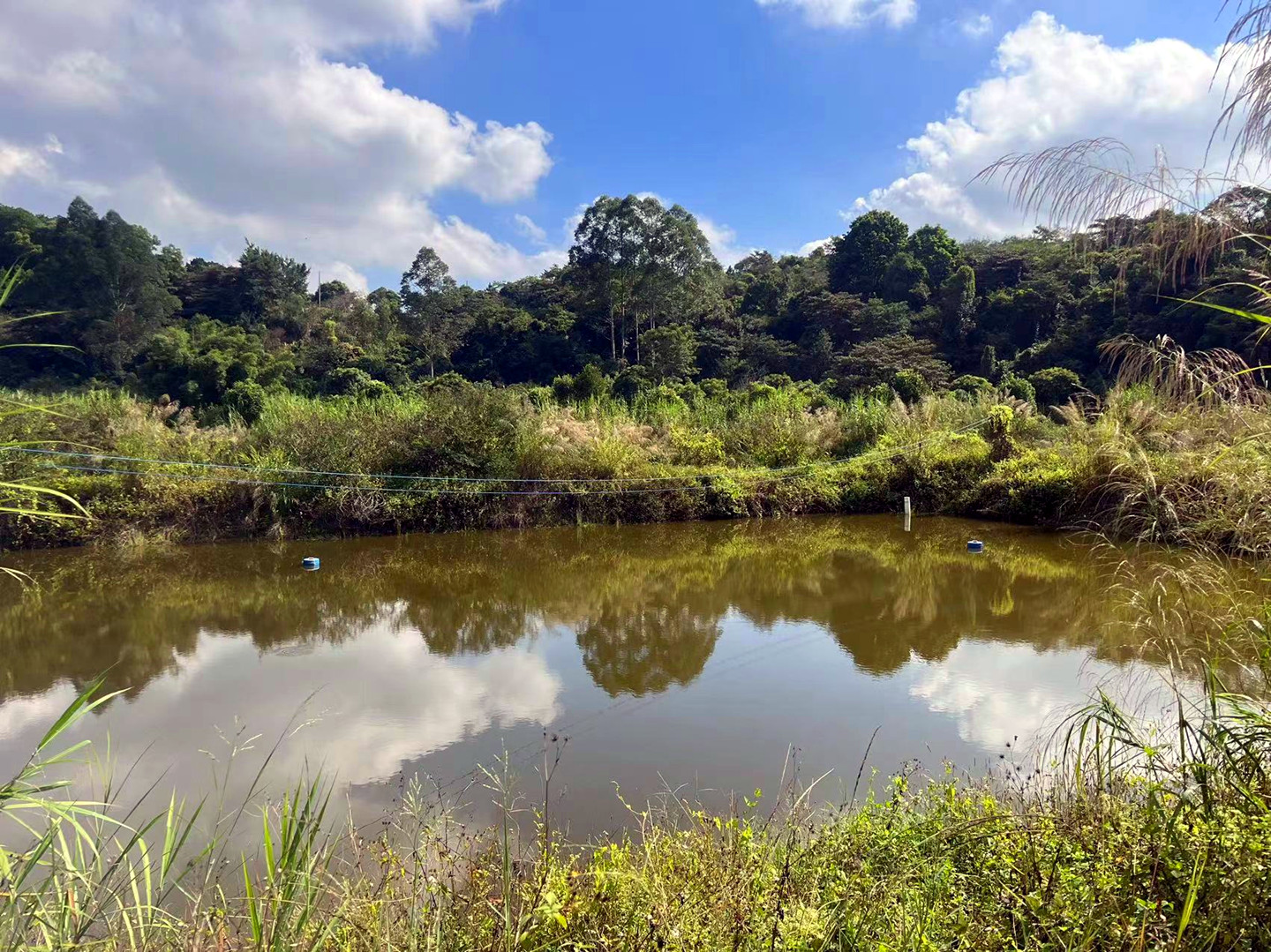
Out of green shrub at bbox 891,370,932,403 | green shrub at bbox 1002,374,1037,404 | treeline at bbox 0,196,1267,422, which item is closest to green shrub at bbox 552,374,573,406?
treeline at bbox 0,196,1267,422

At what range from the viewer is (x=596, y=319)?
29.0 metres

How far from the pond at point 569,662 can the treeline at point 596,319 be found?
1154 cm

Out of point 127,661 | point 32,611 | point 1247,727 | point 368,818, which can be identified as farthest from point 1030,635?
point 32,611

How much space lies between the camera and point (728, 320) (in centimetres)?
2806

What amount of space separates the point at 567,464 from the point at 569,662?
6.62 m

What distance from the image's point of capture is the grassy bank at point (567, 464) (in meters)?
10.0

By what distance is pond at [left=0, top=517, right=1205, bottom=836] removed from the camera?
156 inches

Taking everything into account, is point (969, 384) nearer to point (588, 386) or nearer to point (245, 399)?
point (588, 386)

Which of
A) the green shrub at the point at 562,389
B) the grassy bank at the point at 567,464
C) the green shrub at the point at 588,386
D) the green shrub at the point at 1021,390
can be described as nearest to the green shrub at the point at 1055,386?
the green shrub at the point at 1021,390

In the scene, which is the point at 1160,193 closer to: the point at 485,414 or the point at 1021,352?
the point at 485,414

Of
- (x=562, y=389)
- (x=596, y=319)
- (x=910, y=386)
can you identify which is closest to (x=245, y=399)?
(x=562, y=389)

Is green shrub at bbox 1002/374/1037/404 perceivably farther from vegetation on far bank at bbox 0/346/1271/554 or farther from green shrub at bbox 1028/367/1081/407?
vegetation on far bank at bbox 0/346/1271/554

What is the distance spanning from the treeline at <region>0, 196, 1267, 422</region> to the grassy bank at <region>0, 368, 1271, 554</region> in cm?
665

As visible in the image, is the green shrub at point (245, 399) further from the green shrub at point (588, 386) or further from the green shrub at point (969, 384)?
the green shrub at point (969, 384)
